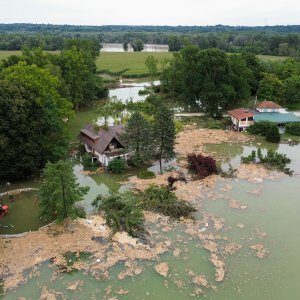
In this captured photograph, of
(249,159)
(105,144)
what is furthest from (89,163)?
(249,159)

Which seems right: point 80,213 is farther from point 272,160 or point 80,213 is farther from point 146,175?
point 272,160

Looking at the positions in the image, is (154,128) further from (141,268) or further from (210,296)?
(210,296)

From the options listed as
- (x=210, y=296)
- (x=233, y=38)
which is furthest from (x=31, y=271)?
(x=233, y=38)

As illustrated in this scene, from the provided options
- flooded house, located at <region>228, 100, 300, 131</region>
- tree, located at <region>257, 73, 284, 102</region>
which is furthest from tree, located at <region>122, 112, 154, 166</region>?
tree, located at <region>257, 73, 284, 102</region>

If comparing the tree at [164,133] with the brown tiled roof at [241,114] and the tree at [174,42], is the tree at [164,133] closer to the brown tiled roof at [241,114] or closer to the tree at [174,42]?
the brown tiled roof at [241,114]

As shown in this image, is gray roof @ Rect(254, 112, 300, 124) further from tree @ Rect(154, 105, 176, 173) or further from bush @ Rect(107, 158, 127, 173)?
bush @ Rect(107, 158, 127, 173)

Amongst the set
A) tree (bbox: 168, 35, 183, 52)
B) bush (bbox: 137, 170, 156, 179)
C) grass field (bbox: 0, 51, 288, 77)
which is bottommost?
bush (bbox: 137, 170, 156, 179)
